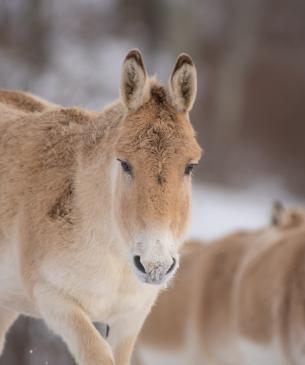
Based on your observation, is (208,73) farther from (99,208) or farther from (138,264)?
(138,264)

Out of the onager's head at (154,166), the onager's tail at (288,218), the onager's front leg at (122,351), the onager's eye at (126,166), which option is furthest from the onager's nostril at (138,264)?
the onager's tail at (288,218)

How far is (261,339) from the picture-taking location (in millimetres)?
9891

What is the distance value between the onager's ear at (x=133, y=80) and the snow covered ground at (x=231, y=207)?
10.6 m

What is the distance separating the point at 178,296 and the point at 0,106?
492 cm

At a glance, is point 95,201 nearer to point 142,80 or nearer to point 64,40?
point 142,80

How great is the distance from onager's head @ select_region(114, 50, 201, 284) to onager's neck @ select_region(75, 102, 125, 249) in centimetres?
20

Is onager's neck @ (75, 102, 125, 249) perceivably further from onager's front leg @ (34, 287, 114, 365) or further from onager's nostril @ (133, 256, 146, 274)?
onager's nostril @ (133, 256, 146, 274)

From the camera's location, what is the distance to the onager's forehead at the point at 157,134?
5.59 m

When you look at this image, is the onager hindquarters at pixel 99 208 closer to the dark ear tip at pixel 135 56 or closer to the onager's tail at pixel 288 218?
the dark ear tip at pixel 135 56

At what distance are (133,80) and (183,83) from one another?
248 mm

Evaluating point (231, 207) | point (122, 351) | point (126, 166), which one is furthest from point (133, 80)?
point (231, 207)

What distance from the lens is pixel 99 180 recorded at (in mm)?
6090

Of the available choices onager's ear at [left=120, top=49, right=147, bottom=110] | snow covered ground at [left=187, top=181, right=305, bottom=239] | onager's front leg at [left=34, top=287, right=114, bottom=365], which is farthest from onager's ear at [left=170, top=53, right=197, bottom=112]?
snow covered ground at [left=187, top=181, right=305, bottom=239]

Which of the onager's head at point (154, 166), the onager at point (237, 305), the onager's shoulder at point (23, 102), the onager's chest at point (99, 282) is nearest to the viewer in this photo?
the onager's head at point (154, 166)
